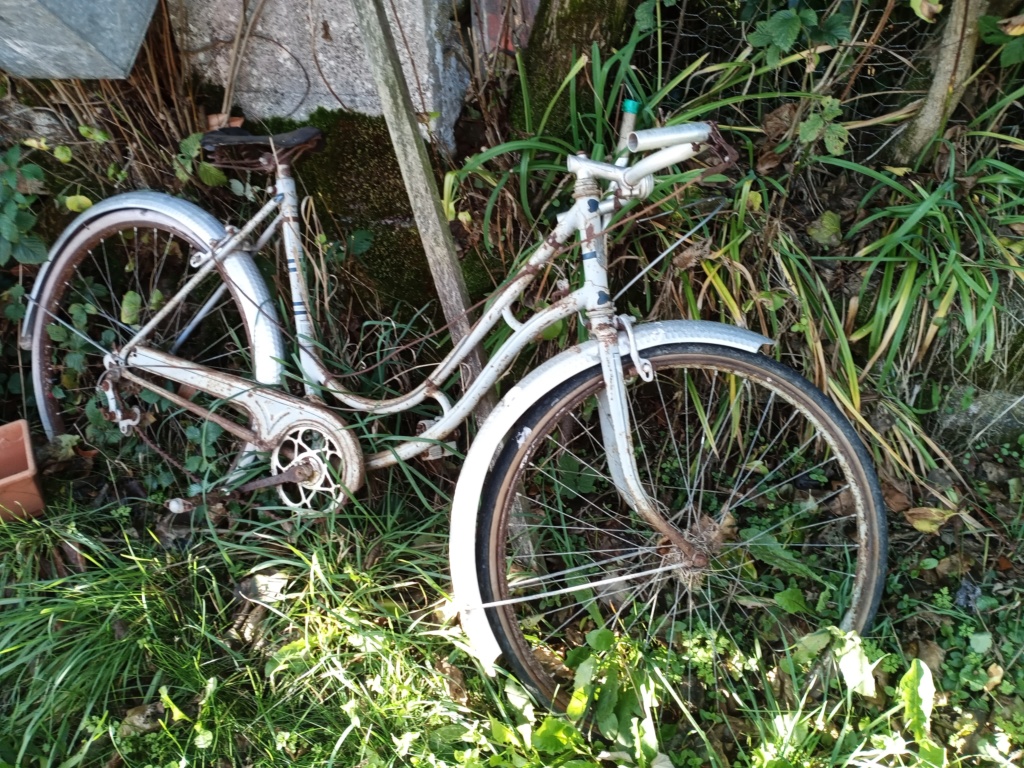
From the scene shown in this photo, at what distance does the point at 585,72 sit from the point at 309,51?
2.85ft

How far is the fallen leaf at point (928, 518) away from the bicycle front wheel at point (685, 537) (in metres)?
0.18

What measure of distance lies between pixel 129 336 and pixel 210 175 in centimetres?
73

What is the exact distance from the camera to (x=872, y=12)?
2.09m

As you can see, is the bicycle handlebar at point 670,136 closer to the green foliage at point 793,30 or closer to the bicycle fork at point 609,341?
the bicycle fork at point 609,341

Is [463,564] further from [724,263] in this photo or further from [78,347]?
[78,347]

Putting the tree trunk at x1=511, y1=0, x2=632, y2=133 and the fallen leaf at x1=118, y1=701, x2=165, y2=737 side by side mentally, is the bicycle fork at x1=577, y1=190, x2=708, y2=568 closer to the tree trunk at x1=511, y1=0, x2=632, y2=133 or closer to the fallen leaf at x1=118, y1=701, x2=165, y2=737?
the tree trunk at x1=511, y1=0, x2=632, y2=133

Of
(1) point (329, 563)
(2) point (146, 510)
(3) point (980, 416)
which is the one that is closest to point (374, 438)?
(1) point (329, 563)

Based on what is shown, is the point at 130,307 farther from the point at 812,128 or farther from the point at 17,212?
the point at 812,128

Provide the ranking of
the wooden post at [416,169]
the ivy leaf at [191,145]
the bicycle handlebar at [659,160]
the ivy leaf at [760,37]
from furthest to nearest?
1. the ivy leaf at [191,145]
2. the ivy leaf at [760,37]
3. the wooden post at [416,169]
4. the bicycle handlebar at [659,160]

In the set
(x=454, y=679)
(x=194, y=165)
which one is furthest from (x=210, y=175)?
(x=454, y=679)

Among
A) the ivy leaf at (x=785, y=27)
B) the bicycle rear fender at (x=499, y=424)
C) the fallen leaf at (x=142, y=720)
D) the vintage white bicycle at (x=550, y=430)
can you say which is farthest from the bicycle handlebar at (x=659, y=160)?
the fallen leaf at (x=142, y=720)

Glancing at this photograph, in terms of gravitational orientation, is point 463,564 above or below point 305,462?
below

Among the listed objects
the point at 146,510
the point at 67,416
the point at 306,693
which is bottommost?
the point at 306,693

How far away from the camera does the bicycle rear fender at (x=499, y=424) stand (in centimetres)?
163
